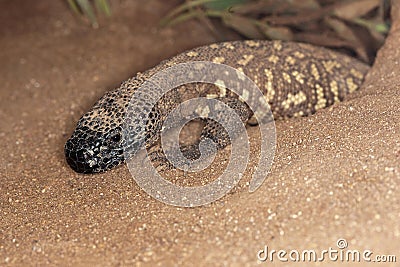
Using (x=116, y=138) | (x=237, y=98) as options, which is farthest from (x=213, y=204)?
(x=237, y=98)

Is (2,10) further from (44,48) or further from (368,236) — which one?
(368,236)

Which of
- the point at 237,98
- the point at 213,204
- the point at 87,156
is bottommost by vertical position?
the point at 213,204

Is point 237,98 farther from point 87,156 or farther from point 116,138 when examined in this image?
point 87,156

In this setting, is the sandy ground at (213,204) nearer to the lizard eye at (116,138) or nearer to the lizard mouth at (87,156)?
the lizard mouth at (87,156)

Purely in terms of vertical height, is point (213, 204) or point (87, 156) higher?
point (87, 156)

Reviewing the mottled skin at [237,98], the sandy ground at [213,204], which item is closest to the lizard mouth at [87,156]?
the mottled skin at [237,98]

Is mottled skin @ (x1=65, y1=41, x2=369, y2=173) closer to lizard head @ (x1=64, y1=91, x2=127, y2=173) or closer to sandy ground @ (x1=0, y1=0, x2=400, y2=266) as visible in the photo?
lizard head @ (x1=64, y1=91, x2=127, y2=173)

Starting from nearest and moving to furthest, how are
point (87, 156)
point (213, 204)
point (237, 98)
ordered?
point (213, 204) → point (87, 156) → point (237, 98)
